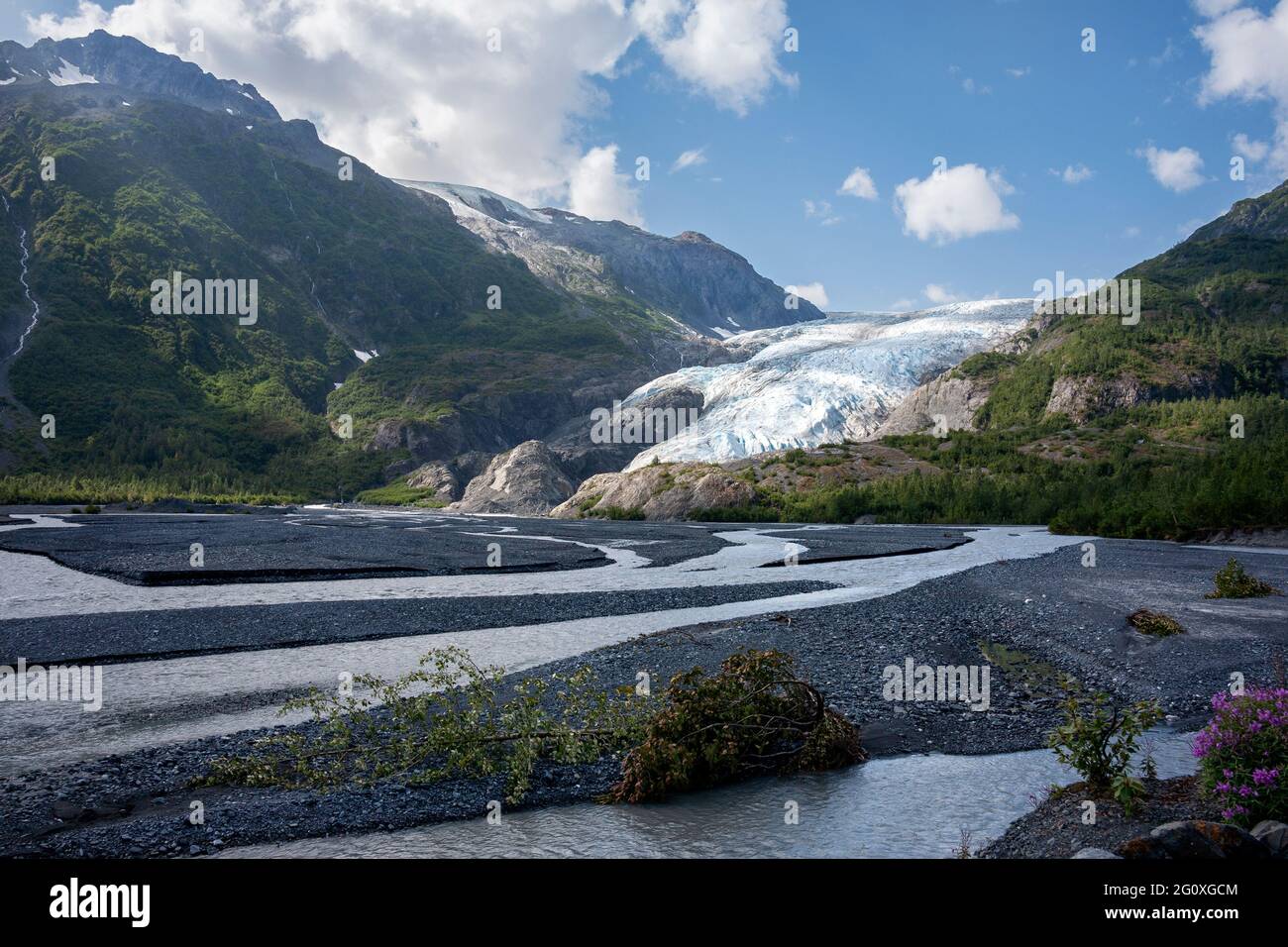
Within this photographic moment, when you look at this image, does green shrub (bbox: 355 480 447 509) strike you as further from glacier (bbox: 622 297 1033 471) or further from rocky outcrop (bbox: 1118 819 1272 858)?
rocky outcrop (bbox: 1118 819 1272 858)

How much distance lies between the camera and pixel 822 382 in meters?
128

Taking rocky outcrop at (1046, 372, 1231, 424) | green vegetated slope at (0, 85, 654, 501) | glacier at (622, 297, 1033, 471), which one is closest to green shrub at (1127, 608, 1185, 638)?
rocky outcrop at (1046, 372, 1231, 424)

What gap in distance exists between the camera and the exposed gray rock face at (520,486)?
321ft

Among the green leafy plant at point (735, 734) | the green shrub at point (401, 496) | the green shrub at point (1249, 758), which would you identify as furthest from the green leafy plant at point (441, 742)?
the green shrub at point (401, 496)

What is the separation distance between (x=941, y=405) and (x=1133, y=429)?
31.8m

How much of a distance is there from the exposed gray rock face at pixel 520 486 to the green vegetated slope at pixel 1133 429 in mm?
33863

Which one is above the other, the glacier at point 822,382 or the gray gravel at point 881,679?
the glacier at point 822,382

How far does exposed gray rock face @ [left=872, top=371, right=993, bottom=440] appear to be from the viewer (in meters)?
104

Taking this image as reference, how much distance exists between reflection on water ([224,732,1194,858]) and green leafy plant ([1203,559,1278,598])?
12.9 meters

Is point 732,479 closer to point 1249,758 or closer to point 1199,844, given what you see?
point 1249,758

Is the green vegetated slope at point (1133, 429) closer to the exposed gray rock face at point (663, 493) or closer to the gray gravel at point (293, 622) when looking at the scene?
the exposed gray rock face at point (663, 493)
